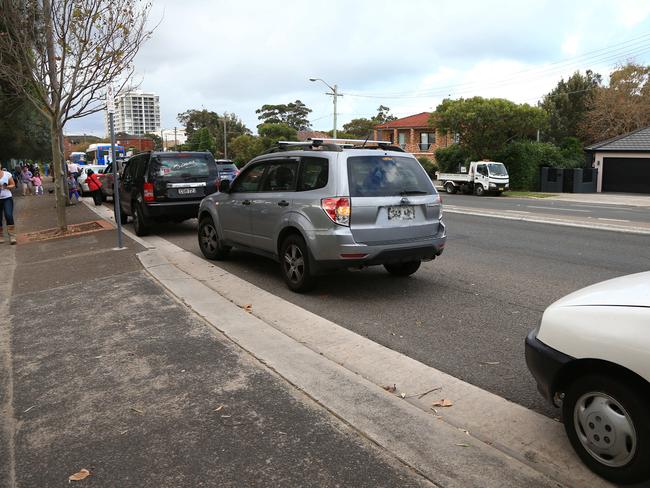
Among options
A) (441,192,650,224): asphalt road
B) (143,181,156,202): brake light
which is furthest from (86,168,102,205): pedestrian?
(441,192,650,224): asphalt road

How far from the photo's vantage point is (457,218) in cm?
1556

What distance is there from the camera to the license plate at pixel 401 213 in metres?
6.20

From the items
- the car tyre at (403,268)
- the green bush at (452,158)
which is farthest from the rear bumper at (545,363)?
the green bush at (452,158)

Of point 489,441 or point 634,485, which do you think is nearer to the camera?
point 634,485

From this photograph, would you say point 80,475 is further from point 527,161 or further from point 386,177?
point 527,161

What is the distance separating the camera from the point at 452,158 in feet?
131

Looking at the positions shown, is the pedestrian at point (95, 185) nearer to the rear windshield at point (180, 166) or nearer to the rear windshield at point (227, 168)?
the rear windshield at point (227, 168)

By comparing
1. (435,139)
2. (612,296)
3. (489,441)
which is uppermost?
(435,139)

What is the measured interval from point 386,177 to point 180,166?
675 cm

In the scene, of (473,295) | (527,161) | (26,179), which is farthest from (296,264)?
(527,161)

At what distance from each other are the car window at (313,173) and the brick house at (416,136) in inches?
1973

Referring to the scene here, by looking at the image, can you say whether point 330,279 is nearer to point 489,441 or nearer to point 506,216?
point 489,441

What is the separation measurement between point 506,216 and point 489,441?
45.1 ft

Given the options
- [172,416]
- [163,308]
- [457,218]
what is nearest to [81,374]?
[172,416]
